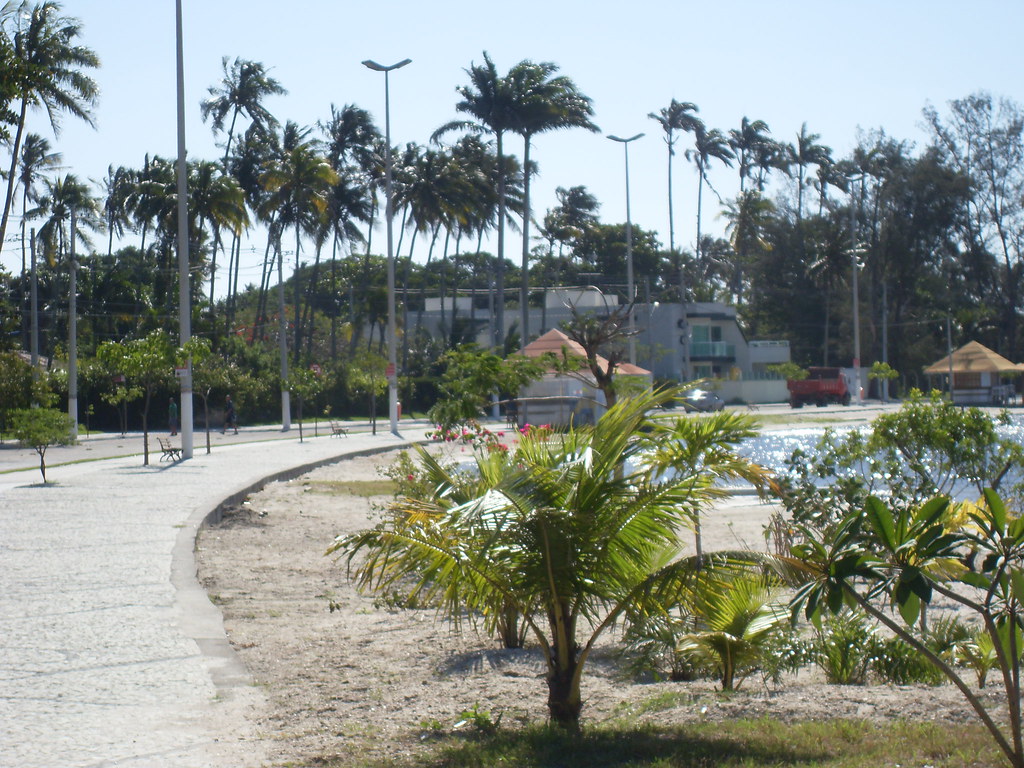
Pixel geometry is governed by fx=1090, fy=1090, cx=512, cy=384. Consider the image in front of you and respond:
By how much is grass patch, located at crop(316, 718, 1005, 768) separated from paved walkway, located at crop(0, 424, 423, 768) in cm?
102

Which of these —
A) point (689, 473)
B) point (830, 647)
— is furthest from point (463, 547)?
point (830, 647)

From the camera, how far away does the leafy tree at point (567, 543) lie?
18.8 feet

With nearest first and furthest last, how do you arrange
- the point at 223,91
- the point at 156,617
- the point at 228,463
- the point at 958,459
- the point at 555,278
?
the point at 156,617
the point at 958,459
the point at 228,463
the point at 223,91
the point at 555,278

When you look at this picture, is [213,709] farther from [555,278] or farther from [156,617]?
[555,278]

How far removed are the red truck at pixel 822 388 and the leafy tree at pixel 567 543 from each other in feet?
217

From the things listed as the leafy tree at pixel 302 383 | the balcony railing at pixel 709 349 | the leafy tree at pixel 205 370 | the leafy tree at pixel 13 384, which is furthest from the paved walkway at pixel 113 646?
the balcony railing at pixel 709 349

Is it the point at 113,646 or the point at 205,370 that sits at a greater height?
the point at 205,370

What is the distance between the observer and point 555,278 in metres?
87.5

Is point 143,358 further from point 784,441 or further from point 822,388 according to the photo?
point 822,388

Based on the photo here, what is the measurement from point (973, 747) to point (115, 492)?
1621 centimetres

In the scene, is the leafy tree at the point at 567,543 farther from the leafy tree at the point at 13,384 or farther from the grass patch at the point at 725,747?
the leafy tree at the point at 13,384

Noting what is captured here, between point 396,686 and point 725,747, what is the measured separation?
2.45m

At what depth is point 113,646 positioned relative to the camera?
735cm


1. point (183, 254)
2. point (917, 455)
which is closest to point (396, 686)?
point (917, 455)
